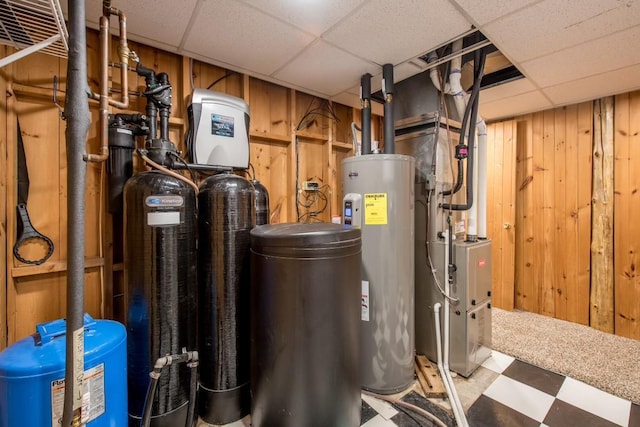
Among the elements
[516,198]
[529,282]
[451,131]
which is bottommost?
[529,282]

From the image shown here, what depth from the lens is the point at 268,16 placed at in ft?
5.52

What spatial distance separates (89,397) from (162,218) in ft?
2.58

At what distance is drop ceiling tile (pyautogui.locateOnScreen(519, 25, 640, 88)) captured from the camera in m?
1.89

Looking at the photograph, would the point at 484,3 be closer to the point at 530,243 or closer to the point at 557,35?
the point at 557,35

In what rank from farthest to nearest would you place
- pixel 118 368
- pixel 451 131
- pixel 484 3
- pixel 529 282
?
pixel 529 282 → pixel 451 131 → pixel 484 3 → pixel 118 368

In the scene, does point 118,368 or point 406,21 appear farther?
point 406,21

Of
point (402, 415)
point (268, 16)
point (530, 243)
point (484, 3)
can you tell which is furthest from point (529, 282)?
point (268, 16)

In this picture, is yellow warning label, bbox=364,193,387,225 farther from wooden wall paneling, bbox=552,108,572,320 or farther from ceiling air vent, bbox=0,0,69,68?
wooden wall paneling, bbox=552,108,572,320

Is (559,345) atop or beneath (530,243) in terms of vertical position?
beneath

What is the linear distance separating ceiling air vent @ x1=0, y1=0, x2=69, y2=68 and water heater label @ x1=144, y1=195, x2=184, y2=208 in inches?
26.9

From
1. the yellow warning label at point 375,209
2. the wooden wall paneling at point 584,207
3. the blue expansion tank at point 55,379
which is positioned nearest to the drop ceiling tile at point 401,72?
the yellow warning label at point 375,209

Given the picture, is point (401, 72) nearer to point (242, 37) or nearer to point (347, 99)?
point (347, 99)

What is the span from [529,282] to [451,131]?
7.24 feet

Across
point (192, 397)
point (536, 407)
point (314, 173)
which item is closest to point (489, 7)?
point (314, 173)
